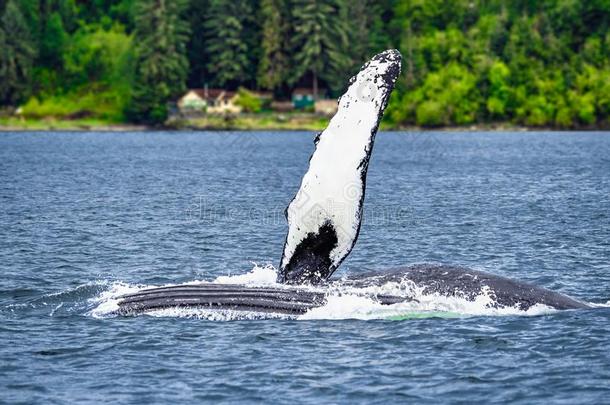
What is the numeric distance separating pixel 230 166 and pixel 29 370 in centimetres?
7728

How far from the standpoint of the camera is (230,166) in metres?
98.7

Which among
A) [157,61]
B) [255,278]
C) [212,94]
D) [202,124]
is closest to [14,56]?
[157,61]

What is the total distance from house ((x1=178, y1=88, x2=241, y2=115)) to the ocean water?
3702 inches

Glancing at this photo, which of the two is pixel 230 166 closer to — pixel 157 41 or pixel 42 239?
pixel 42 239

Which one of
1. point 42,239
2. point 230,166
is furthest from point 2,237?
point 230,166

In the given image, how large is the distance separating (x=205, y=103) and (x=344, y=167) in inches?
5944

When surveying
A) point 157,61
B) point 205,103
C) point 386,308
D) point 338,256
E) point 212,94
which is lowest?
point 205,103

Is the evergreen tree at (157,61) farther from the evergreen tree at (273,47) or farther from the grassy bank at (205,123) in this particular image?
the evergreen tree at (273,47)

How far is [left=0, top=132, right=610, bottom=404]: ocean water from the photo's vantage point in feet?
68.0

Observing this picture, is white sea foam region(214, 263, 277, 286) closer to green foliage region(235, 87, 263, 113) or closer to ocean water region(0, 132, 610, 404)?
ocean water region(0, 132, 610, 404)

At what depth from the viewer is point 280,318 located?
24844mm

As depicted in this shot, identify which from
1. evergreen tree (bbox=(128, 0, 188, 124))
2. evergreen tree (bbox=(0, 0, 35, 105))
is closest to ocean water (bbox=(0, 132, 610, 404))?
evergreen tree (bbox=(128, 0, 188, 124))

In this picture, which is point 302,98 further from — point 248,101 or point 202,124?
point 202,124

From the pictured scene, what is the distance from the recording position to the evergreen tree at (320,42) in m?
171
